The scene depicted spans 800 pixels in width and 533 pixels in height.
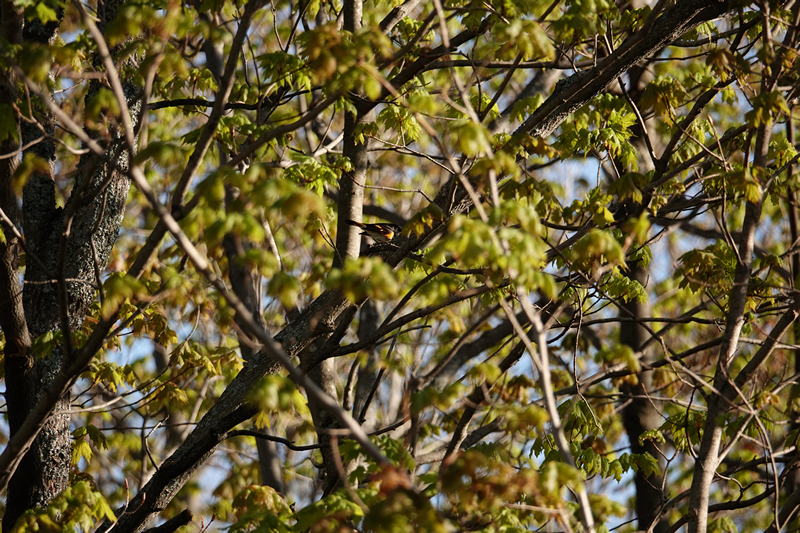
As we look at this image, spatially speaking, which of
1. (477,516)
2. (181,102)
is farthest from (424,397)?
(181,102)

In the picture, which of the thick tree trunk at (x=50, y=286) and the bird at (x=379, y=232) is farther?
the bird at (x=379, y=232)

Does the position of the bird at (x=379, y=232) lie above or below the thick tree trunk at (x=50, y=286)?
above

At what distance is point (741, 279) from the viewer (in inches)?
149

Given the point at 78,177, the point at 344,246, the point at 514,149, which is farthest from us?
the point at 344,246

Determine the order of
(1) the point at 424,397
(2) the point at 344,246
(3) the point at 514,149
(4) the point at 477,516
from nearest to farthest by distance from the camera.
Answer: (1) the point at 424,397 → (4) the point at 477,516 → (3) the point at 514,149 → (2) the point at 344,246

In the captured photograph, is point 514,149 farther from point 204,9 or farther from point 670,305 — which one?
point 670,305

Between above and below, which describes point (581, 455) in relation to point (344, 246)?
below

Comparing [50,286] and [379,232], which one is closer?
[50,286]

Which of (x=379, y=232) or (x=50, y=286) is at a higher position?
(x=379, y=232)

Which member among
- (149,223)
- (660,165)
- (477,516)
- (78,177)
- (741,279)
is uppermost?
(149,223)

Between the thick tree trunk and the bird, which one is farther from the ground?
the bird

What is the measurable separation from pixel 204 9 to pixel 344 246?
7.41 feet

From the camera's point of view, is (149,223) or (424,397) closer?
(424,397)

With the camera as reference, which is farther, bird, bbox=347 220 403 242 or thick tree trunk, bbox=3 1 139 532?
bird, bbox=347 220 403 242
